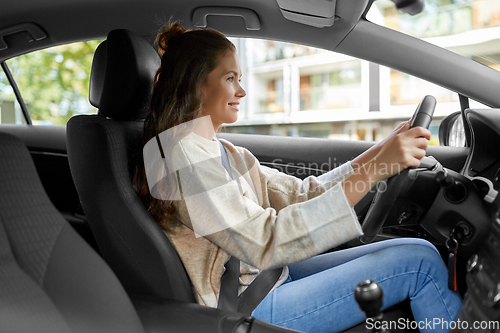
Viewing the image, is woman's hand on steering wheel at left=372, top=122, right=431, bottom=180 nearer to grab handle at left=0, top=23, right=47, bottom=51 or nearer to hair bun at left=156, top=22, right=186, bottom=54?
hair bun at left=156, top=22, right=186, bottom=54

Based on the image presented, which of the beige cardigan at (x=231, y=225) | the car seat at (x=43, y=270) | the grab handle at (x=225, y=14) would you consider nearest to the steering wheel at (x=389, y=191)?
the beige cardigan at (x=231, y=225)

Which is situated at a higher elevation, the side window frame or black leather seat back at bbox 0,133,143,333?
the side window frame

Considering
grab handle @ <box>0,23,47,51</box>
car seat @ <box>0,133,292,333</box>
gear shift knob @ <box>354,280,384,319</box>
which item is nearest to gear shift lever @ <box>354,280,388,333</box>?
gear shift knob @ <box>354,280,384,319</box>

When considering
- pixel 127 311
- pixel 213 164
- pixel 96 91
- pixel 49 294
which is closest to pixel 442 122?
pixel 213 164

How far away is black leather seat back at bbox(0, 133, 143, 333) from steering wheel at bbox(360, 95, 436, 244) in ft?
1.73

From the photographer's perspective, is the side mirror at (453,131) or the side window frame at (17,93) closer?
the side window frame at (17,93)

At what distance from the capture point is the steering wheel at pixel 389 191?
0.88 meters

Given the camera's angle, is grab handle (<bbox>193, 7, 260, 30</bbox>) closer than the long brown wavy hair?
No

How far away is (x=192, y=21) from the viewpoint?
1377 mm

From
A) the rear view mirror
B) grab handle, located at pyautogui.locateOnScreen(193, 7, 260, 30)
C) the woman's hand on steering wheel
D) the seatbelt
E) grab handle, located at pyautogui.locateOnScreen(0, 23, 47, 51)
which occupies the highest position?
the rear view mirror

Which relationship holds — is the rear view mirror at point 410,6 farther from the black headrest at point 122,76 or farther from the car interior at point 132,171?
the black headrest at point 122,76

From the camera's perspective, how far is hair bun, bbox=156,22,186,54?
1097mm

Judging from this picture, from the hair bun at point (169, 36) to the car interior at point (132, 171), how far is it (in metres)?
0.04

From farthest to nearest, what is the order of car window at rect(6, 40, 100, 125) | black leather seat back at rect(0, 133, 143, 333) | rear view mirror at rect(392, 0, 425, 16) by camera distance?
car window at rect(6, 40, 100, 125) → rear view mirror at rect(392, 0, 425, 16) → black leather seat back at rect(0, 133, 143, 333)
